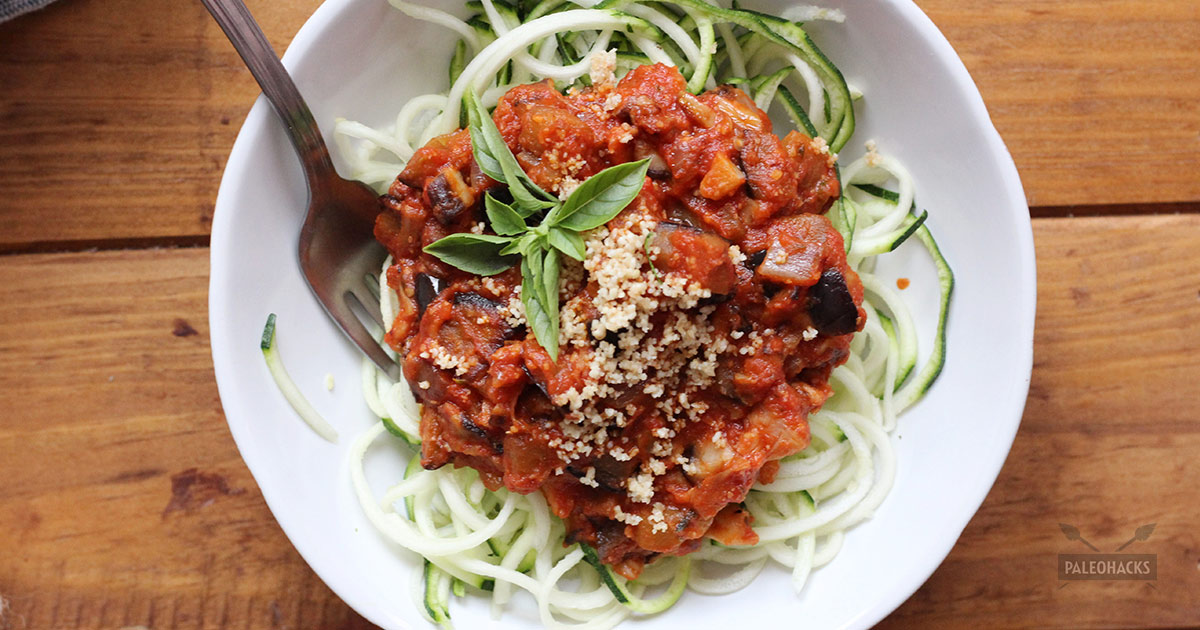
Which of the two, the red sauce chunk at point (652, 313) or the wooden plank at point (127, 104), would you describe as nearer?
the red sauce chunk at point (652, 313)

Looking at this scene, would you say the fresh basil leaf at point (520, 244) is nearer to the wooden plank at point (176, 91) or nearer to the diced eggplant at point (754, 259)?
the diced eggplant at point (754, 259)

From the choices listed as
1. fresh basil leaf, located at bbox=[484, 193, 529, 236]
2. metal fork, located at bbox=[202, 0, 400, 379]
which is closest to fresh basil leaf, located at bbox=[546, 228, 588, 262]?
fresh basil leaf, located at bbox=[484, 193, 529, 236]

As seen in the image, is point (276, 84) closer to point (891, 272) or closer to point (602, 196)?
point (602, 196)

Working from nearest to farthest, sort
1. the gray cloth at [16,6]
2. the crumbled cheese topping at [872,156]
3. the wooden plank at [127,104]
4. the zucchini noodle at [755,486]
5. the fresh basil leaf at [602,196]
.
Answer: the fresh basil leaf at [602,196]
the zucchini noodle at [755,486]
the crumbled cheese topping at [872,156]
the gray cloth at [16,6]
the wooden plank at [127,104]

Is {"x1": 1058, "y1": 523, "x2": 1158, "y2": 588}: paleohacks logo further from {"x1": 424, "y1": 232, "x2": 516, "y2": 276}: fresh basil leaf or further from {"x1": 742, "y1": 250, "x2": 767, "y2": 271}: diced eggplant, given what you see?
{"x1": 424, "y1": 232, "x2": 516, "y2": 276}: fresh basil leaf

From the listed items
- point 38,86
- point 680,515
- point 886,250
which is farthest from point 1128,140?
point 38,86

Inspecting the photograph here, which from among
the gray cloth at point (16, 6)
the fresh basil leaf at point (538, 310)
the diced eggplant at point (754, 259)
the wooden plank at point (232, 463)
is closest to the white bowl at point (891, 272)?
the wooden plank at point (232, 463)
